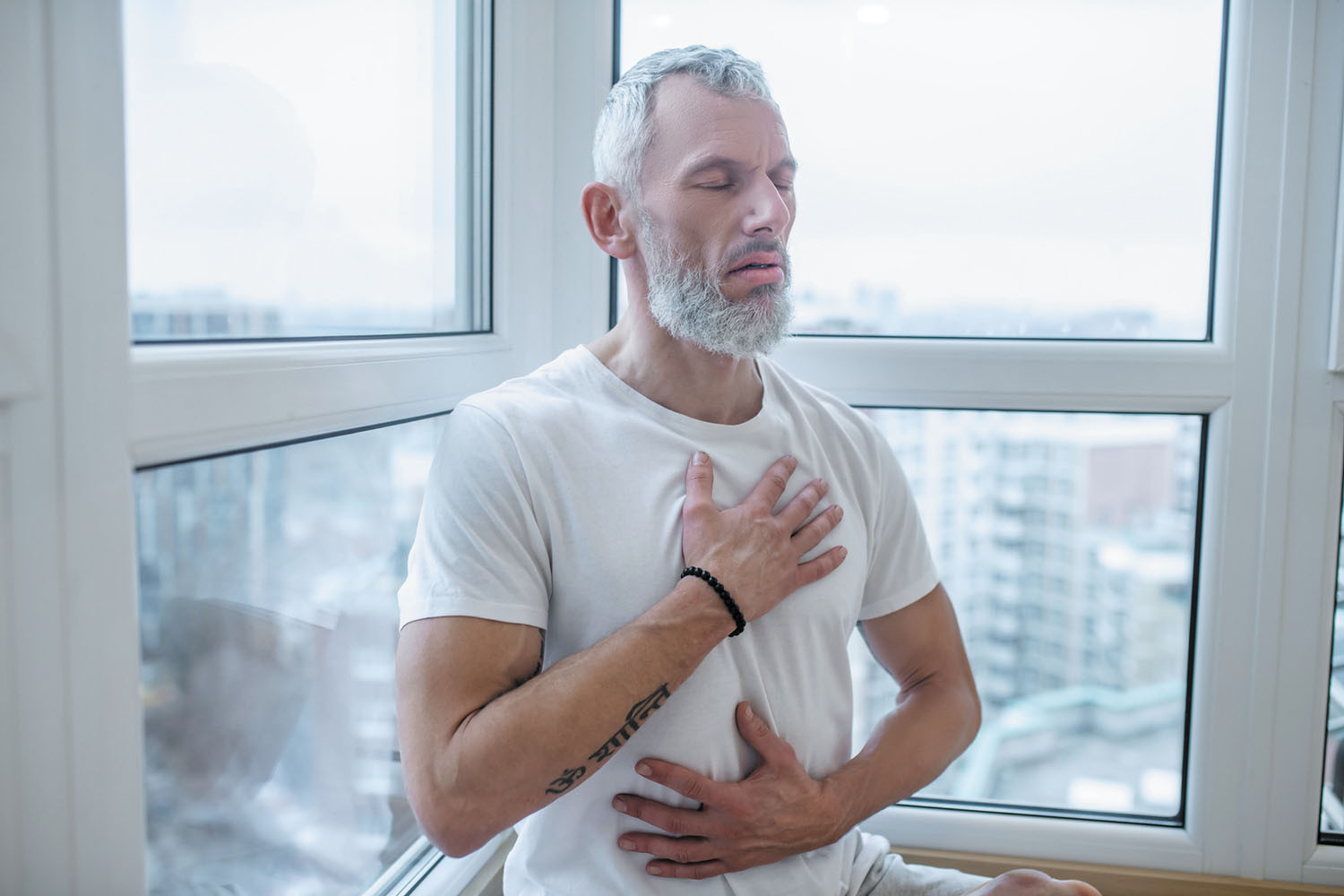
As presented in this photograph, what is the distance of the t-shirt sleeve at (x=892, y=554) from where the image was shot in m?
1.26

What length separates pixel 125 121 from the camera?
0.72 meters

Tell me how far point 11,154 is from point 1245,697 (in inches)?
64.0

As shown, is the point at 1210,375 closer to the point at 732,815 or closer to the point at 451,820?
the point at 732,815

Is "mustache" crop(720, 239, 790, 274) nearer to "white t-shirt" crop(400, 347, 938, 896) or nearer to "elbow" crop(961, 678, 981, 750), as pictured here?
"white t-shirt" crop(400, 347, 938, 896)

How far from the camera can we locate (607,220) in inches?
48.6

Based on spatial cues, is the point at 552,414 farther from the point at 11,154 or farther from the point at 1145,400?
the point at 1145,400

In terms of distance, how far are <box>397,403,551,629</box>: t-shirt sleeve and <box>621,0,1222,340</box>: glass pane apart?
0.69 metres

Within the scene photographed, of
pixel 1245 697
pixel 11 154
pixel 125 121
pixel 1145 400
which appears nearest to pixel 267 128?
pixel 125 121

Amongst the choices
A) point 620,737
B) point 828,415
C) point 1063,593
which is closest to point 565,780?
point 620,737

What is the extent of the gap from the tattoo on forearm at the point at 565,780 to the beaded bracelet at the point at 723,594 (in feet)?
0.72

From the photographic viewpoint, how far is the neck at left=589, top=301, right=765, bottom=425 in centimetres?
119

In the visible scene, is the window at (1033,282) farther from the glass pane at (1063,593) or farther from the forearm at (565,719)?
the forearm at (565,719)

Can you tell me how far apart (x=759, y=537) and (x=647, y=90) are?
0.57 m

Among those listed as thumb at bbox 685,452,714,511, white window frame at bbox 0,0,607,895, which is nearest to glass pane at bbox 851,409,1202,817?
thumb at bbox 685,452,714,511
